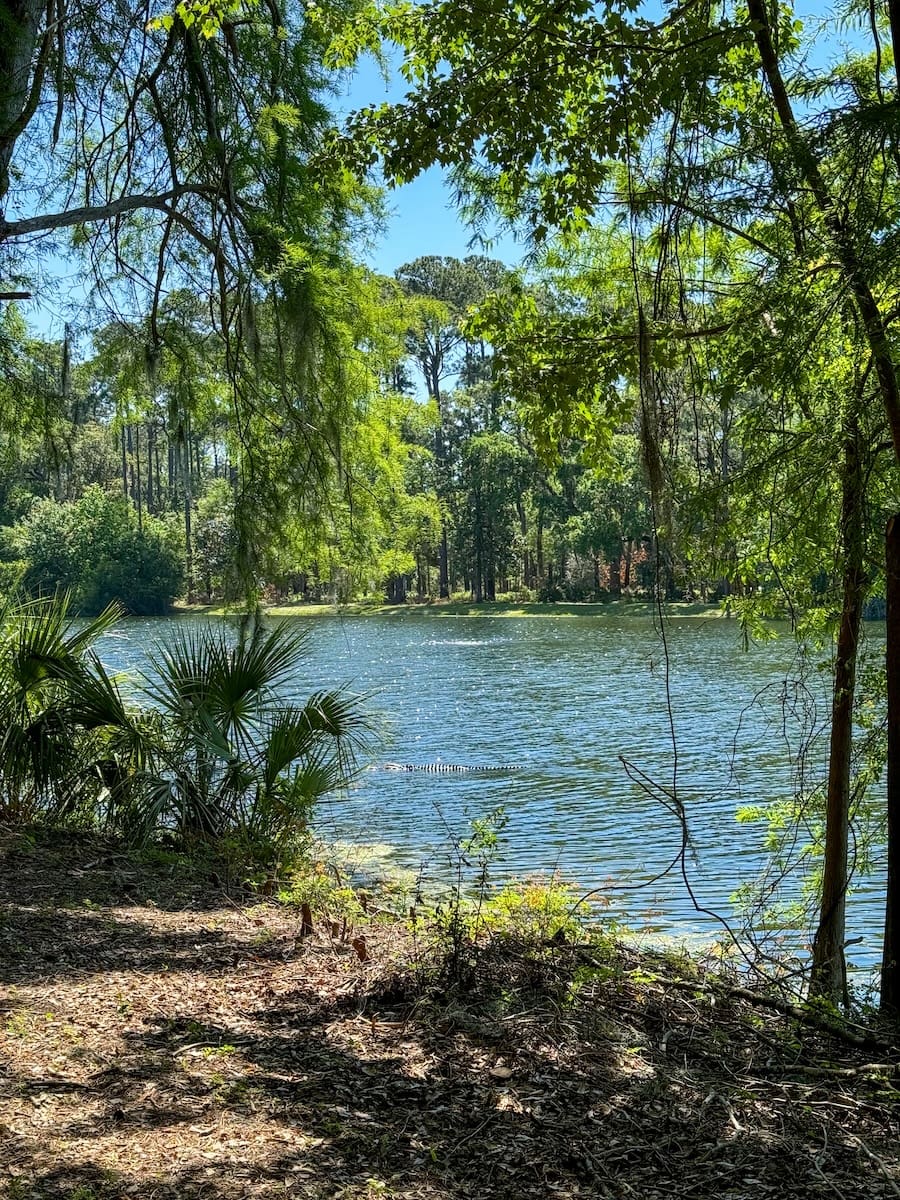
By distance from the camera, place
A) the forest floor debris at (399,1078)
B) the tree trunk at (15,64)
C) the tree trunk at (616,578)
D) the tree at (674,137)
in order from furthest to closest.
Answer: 1. the tree trunk at (616,578)
2. the tree trunk at (15,64)
3. the tree at (674,137)
4. the forest floor debris at (399,1078)

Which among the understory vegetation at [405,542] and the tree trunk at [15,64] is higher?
the tree trunk at [15,64]

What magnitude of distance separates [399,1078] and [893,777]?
272 cm

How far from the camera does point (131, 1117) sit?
118 inches

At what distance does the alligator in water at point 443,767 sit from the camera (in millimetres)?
15953

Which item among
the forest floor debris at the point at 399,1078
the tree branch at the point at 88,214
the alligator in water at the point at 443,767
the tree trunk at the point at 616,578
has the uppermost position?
the tree branch at the point at 88,214

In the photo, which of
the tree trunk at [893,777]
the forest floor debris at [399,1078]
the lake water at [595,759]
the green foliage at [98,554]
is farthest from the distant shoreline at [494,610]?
the forest floor debris at [399,1078]

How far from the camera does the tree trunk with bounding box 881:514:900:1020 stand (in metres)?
4.79

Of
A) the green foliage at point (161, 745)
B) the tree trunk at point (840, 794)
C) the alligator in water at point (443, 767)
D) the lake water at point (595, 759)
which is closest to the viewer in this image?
the tree trunk at point (840, 794)

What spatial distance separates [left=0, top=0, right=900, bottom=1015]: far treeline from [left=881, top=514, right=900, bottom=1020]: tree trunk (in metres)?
0.01

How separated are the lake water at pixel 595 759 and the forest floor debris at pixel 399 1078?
3.52 ft

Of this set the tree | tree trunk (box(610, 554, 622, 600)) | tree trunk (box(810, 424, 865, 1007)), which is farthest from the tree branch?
tree trunk (box(610, 554, 622, 600))

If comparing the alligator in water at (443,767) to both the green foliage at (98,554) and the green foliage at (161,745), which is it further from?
the green foliage at (98,554)

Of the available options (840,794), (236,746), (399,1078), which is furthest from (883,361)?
(236,746)

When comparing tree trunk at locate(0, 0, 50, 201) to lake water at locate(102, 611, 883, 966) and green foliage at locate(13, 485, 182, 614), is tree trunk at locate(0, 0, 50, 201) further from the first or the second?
green foliage at locate(13, 485, 182, 614)
